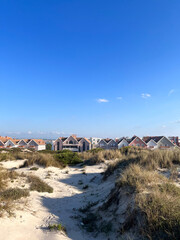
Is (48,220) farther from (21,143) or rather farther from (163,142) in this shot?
(21,143)

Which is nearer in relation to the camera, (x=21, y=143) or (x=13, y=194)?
(x=13, y=194)

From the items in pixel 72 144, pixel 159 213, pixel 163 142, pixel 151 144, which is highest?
pixel 159 213

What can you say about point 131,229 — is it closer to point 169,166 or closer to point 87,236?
point 87,236

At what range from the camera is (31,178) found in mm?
9625

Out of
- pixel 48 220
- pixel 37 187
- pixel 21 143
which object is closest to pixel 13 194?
pixel 48 220

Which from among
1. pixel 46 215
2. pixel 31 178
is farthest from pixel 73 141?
pixel 46 215

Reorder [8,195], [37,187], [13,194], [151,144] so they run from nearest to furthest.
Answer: [8,195] < [13,194] < [37,187] < [151,144]

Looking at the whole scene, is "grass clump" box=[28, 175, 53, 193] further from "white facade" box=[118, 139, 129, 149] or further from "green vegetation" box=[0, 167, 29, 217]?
"white facade" box=[118, 139, 129, 149]

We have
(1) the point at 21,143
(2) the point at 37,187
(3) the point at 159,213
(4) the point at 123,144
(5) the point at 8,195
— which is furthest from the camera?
(1) the point at 21,143

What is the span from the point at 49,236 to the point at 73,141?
183ft

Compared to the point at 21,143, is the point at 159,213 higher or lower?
higher

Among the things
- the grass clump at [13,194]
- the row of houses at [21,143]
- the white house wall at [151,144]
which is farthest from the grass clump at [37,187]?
the row of houses at [21,143]

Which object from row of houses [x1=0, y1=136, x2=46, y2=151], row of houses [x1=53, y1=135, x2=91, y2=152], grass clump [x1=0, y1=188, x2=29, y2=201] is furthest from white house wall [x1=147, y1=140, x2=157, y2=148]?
grass clump [x1=0, y1=188, x2=29, y2=201]

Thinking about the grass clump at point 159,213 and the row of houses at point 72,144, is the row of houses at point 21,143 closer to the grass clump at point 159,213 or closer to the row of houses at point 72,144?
the row of houses at point 72,144
